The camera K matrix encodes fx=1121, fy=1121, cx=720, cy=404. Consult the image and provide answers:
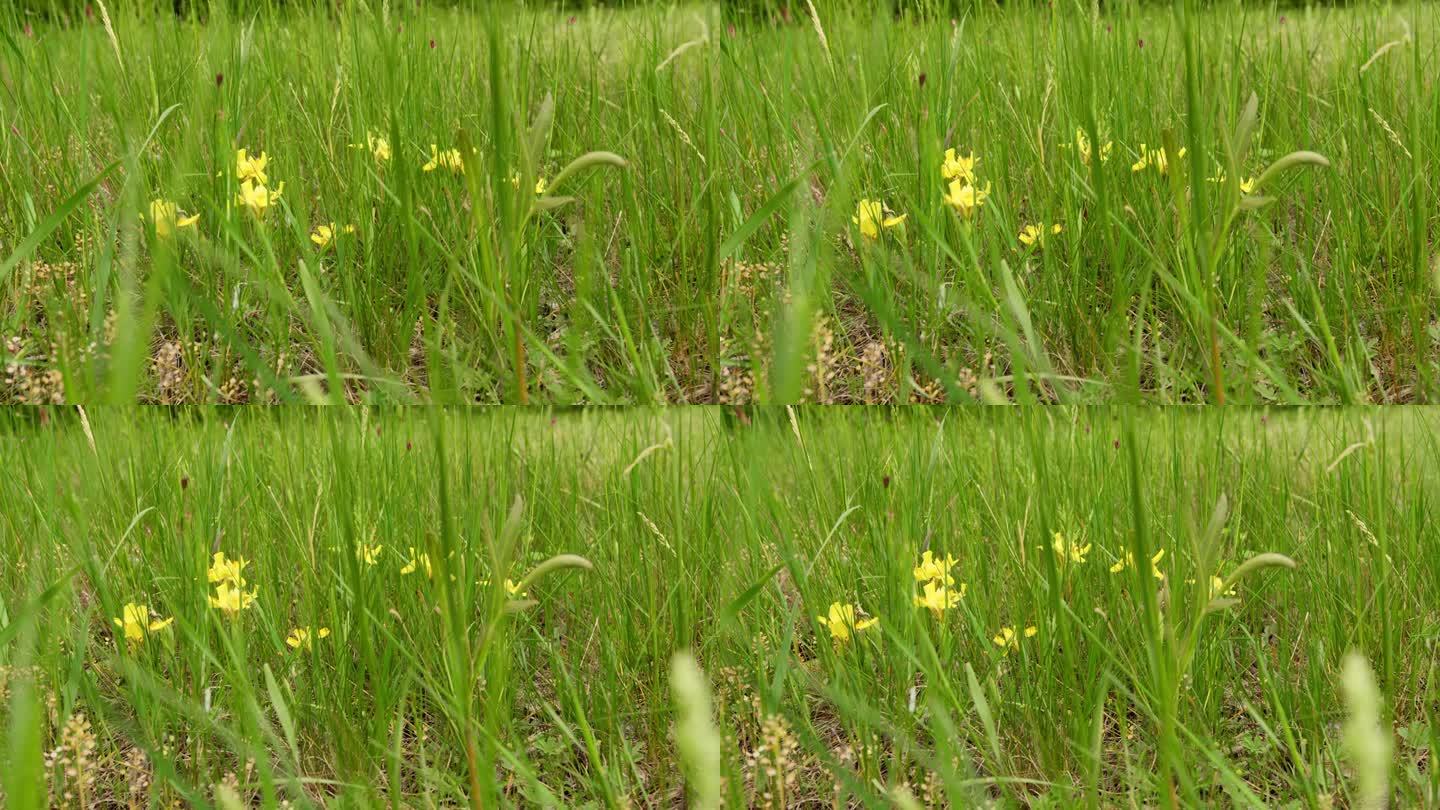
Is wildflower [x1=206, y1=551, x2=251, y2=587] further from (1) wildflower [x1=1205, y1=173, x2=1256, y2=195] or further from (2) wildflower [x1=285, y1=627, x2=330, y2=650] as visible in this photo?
(1) wildflower [x1=1205, y1=173, x2=1256, y2=195]

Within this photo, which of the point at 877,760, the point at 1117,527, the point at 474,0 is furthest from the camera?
the point at 474,0

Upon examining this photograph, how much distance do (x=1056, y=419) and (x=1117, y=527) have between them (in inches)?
8.4

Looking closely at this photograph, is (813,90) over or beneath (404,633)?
over

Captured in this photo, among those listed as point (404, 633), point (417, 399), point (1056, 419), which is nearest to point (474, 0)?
point (417, 399)

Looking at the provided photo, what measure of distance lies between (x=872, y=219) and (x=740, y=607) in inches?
26.2

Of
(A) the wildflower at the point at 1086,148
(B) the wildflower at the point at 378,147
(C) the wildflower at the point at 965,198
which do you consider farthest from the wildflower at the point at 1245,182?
(B) the wildflower at the point at 378,147

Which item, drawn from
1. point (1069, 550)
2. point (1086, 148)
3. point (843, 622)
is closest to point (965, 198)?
point (1086, 148)

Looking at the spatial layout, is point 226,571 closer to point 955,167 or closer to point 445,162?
point 445,162

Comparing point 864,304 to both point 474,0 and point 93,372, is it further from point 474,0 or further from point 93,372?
point 93,372

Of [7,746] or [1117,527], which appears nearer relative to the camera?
[7,746]

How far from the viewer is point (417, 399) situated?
1849 mm

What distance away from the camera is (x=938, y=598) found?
1.79m

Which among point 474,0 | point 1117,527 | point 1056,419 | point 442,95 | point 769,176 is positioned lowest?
point 1117,527

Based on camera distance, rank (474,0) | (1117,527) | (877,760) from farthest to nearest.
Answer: (474,0)
(1117,527)
(877,760)
